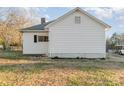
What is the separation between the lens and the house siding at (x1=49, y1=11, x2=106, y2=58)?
1727 cm

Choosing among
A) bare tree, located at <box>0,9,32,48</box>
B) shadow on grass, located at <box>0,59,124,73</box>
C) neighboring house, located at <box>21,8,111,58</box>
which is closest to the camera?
shadow on grass, located at <box>0,59,124,73</box>

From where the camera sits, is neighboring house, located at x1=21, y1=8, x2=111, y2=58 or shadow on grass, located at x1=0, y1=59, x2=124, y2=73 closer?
shadow on grass, located at x1=0, y1=59, x2=124, y2=73

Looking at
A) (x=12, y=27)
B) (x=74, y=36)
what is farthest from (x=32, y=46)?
(x=12, y=27)

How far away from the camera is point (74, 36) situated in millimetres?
17312

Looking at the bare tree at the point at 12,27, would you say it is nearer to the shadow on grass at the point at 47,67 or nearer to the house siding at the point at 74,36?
the house siding at the point at 74,36

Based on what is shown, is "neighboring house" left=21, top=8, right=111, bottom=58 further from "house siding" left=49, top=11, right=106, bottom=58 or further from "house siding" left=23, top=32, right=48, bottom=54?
"house siding" left=23, top=32, right=48, bottom=54

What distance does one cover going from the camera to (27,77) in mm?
8578

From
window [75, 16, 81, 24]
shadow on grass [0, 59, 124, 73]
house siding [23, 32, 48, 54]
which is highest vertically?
window [75, 16, 81, 24]

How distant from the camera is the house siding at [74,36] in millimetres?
17266

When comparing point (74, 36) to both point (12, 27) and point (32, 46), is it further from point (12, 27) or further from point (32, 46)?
point (12, 27)

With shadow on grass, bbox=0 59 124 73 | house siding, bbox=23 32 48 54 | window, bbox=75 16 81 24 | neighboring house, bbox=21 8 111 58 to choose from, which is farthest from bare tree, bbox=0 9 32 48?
shadow on grass, bbox=0 59 124 73
